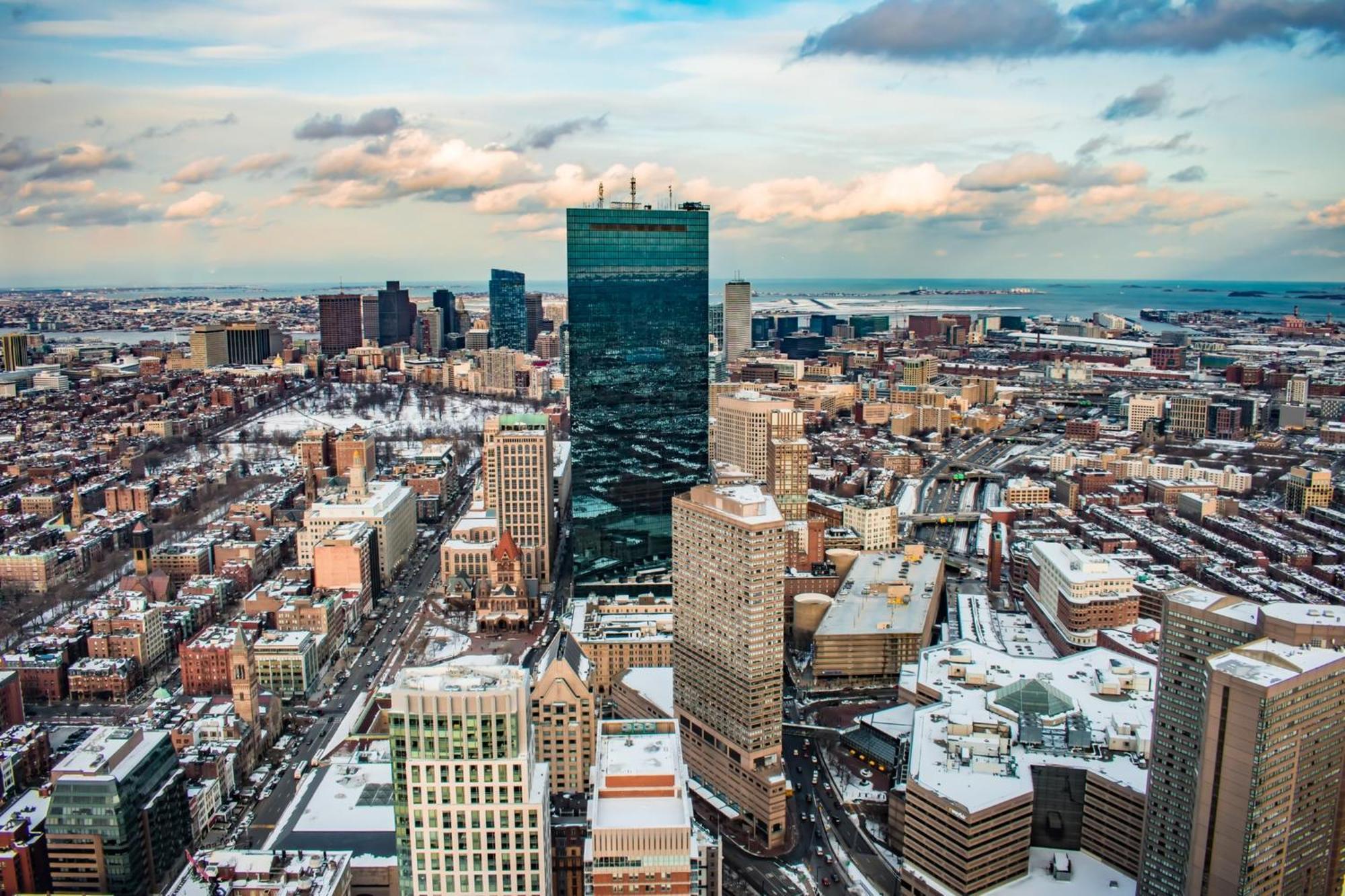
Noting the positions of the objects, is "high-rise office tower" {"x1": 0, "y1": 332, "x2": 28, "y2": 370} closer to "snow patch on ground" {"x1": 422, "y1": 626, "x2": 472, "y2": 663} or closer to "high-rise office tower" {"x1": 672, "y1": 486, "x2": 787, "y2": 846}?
"snow patch on ground" {"x1": 422, "y1": 626, "x2": 472, "y2": 663}

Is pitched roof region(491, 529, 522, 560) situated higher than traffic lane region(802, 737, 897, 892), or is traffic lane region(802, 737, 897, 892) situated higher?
pitched roof region(491, 529, 522, 560)

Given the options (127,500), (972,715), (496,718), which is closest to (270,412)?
(127,500)

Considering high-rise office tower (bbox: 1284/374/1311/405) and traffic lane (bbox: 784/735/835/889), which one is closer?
traffic lane (bbox: 784/735/835/889)

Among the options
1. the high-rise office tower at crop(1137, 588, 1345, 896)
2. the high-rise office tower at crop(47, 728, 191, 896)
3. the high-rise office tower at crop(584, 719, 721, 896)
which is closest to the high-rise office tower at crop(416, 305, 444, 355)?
the high-rise office tower at crop(47, 728, 191, 896)

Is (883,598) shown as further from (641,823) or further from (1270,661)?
(641,823)

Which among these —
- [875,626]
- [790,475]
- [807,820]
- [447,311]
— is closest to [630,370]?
[790,475]

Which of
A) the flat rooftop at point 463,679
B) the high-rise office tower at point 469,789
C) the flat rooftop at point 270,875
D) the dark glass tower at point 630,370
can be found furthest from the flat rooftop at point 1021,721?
the dark glass tower at point 630,370

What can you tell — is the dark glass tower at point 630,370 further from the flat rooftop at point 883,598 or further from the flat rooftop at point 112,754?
the flat rooftop at point 112,754
